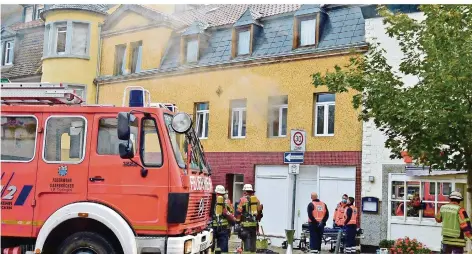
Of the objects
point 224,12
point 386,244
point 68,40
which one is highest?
point 224,12

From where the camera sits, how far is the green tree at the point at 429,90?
950cm

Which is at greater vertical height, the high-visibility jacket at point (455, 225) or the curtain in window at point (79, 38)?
the curtain in window at point (79, 38)

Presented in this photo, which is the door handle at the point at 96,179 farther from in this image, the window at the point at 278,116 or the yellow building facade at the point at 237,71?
the window at the point at 278,116

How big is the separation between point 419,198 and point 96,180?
10914 millimetres

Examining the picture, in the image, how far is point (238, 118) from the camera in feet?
66.5

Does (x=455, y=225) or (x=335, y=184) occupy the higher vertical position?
(x=335, y=184)

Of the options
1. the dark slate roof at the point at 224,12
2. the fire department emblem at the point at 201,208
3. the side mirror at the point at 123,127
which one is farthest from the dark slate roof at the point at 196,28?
the side mirror at the point at 123,127

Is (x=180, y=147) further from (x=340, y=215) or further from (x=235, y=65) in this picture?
(x=235, y=65)

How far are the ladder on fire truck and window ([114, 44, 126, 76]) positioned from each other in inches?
584

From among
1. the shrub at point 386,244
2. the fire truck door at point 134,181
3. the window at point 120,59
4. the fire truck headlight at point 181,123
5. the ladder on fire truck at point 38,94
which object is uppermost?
the window at point 120,59

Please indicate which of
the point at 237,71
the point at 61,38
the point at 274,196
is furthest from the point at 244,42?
the point at 61,38

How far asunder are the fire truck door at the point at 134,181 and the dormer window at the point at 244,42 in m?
12.9

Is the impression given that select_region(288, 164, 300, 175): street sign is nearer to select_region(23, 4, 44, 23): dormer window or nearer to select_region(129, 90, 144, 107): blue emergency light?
select_region(129, 90, 144, 107): blue emergency light
